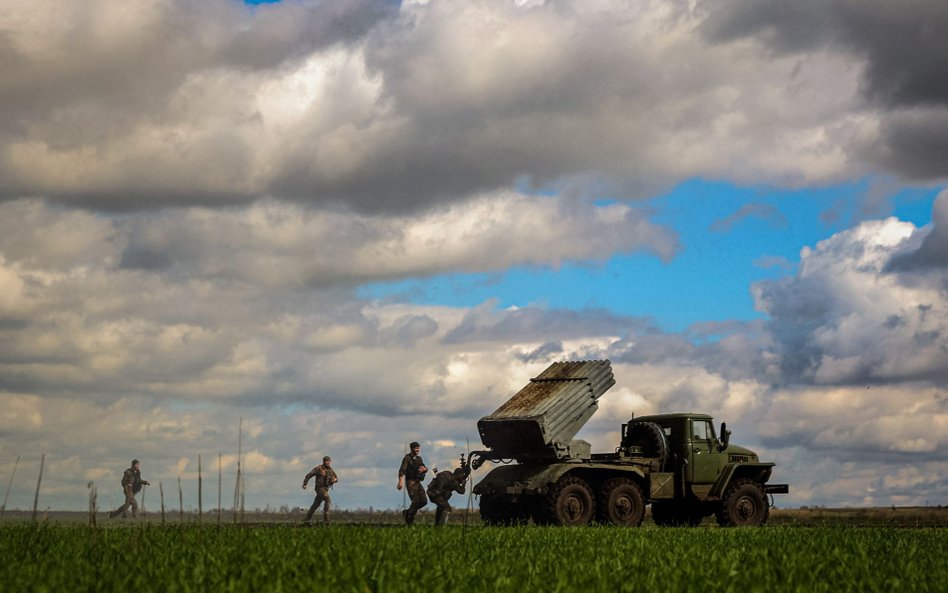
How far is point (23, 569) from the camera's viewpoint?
12.6 meters

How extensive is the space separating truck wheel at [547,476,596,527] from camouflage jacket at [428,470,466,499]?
10.0 feet

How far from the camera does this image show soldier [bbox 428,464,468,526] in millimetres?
26438

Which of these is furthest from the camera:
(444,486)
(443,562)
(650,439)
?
(650,439)

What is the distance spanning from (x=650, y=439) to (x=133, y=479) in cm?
1846

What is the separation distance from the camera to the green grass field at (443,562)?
467 inches

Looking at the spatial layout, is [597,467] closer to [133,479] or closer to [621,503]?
[621,503]

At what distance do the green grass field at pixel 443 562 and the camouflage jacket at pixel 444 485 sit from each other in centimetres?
743

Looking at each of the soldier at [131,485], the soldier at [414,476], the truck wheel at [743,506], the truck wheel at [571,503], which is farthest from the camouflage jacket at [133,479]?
the truck wheel at [743,506]

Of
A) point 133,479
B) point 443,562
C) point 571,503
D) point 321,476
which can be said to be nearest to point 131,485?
point 133,479

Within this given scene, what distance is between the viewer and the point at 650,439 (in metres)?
27.2

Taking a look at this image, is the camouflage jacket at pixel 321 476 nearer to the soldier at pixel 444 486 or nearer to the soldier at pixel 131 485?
the soldier at pixel 444 486

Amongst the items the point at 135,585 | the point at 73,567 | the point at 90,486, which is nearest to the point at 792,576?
the point at 135,585

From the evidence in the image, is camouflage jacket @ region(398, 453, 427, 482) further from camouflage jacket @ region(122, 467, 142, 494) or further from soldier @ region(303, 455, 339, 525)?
camouflage jacket @ region(122, 467, 142, 494)

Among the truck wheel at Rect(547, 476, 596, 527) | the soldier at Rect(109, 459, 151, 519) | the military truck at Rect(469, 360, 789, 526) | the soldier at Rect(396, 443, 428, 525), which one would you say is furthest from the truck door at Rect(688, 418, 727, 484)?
the soldier at Rect(109, 459, 151, 519)
